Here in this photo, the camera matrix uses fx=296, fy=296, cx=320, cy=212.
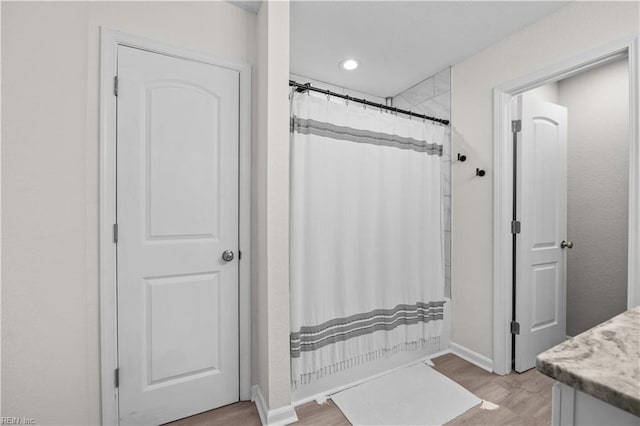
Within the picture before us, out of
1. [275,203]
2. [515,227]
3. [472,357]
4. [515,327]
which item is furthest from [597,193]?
[275,203]

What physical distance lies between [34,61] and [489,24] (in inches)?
103

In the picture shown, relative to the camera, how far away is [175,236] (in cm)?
165

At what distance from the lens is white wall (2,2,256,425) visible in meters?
1.31

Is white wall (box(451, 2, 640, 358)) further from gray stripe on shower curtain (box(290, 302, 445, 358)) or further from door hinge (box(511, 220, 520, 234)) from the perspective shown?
gray stripe on shower curtain (box(290, 302, 445, 358))

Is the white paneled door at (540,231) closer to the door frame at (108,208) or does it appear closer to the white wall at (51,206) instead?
the door frame at (108,208)

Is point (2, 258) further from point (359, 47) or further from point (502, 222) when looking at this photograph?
point (502, 222)

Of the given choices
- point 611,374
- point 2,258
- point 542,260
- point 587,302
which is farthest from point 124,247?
point 587,302

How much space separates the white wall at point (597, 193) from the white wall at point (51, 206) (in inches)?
138

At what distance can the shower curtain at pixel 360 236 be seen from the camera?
1827mm

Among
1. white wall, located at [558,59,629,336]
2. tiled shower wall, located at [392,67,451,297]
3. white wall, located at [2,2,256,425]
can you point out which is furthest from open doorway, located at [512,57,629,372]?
white wall, located at [2,2,256,425]

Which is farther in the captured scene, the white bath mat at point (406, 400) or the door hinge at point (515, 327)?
the door hinge at point (515, 327)

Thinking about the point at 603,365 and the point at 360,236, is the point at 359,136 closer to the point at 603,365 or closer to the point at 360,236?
the point at 360,236

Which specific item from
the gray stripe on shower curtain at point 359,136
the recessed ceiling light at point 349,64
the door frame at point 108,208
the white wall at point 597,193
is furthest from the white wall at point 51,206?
the white wall at point 597,193

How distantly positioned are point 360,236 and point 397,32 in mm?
1472
